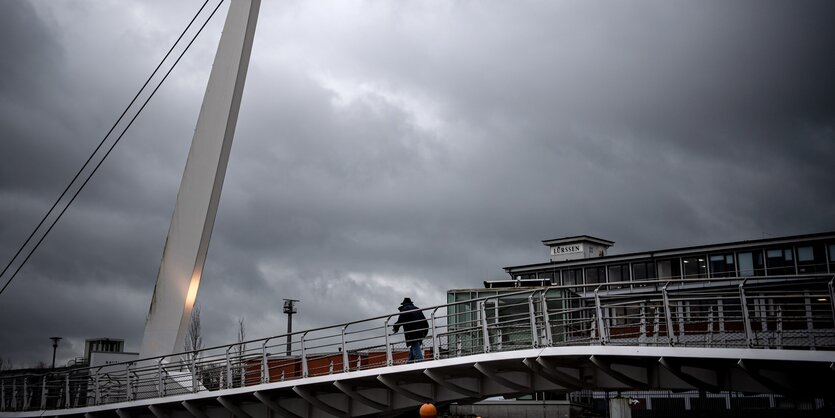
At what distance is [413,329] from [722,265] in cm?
3705

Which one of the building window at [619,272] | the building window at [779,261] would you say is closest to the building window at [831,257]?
the building window at [779,261]

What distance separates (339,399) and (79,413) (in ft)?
31.9

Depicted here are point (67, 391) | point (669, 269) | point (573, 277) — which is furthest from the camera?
point (573, 277)

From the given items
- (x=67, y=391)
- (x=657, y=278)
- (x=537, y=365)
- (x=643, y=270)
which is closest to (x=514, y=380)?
(x=537, y=365)

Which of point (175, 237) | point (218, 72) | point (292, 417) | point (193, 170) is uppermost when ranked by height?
point (218, 72)

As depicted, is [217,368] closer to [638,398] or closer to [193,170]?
[193,170]

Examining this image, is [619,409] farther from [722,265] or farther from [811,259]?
[722,265]

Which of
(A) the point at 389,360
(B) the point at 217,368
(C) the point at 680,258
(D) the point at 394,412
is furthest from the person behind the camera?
(C) the point at 680,258

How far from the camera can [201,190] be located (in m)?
26.0

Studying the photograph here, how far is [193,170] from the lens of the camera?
2636 centimetres

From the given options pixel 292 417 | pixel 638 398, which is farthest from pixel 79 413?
pixel 638 398

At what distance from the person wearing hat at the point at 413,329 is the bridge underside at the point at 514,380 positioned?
0.57m

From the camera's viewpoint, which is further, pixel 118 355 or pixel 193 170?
pixel 118 355

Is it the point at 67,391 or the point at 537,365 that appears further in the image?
the point at 67,391
